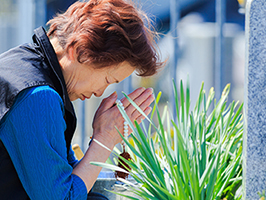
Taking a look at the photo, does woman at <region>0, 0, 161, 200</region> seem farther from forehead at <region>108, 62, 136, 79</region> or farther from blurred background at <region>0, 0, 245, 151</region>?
blurred background at <region>0, 0, 245, 151</region>

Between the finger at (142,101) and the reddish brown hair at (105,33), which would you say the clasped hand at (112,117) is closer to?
the finger at (142,101)

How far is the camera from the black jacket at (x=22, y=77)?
114 centimetres

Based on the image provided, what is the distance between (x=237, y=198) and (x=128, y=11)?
0.91 m

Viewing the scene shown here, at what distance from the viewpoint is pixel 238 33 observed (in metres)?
5.26

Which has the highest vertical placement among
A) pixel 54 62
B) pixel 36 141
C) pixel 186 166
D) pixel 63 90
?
pixel 54 62

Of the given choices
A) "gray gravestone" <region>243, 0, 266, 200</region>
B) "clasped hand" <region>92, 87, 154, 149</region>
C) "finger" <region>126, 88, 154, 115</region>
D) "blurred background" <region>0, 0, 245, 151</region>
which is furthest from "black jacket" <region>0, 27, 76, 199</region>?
"blurred background" <region>0, 0, 245, 151</region>

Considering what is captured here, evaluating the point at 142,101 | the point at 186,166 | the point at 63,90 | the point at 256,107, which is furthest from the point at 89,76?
the point at 256,107

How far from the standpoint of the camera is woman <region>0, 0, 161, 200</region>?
1.13 metres

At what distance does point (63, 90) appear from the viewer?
1304 millimetres

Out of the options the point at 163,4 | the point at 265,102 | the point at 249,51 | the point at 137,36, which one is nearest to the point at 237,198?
the point at 265,102

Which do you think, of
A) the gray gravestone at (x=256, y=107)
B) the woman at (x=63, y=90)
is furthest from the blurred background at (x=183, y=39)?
the gray gravestone at (x=256, y=107)

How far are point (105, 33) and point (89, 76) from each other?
0.21 m

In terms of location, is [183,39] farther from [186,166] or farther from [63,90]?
[186,166]

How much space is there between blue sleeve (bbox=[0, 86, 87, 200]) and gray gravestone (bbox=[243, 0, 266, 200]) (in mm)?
685
